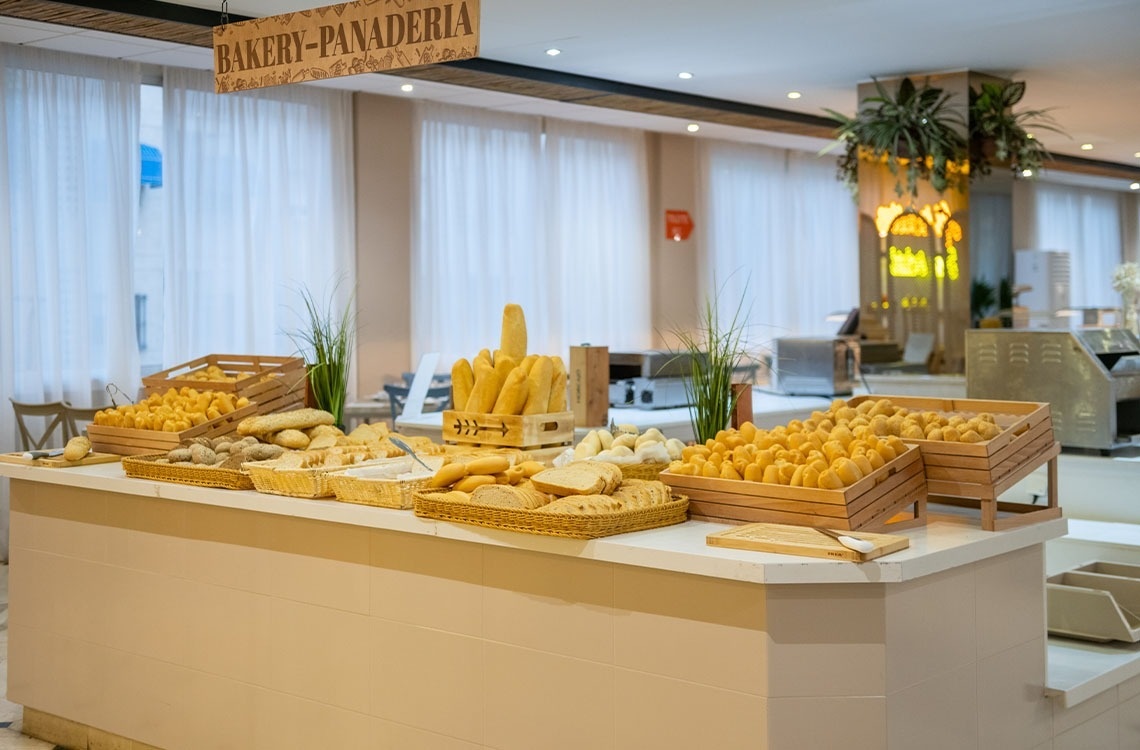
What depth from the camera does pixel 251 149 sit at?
318 inches

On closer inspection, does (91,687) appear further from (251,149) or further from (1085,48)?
(1085,48)

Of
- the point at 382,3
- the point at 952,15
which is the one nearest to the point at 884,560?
the point at 382,3

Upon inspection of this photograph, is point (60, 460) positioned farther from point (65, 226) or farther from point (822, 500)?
point (65, 226)

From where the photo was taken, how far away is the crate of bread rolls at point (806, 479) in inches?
106

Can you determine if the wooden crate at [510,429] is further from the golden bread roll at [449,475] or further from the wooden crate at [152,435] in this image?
the wooden crate at [152,435]

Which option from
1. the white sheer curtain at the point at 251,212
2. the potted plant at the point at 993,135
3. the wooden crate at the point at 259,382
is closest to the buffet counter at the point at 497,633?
the wooden crate at the point at 259,382

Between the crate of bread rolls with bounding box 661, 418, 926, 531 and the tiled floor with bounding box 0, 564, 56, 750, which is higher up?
the crate of bread rolls with bounding box 661, 418, 926, 531

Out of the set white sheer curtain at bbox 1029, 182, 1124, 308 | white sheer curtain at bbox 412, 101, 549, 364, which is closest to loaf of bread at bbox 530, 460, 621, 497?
white sheer curtain at bbox 412, 101, 549, 364

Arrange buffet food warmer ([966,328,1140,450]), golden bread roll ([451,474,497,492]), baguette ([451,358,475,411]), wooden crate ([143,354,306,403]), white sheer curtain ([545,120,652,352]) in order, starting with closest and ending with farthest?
golden bread roll ([451,474,497,492])
baguette ([451,358,475,411])
wooden crate ([143,354,306,403])
buffet food warmer ([966,328,1140,450])
white sheer curtain ([545,120,652,352])

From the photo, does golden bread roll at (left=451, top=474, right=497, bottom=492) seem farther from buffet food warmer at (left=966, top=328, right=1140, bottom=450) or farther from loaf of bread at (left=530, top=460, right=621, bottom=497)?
buffet food warmer at (left=966, top=328, right=1140, bottom=450)

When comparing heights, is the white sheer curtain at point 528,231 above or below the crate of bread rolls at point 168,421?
above

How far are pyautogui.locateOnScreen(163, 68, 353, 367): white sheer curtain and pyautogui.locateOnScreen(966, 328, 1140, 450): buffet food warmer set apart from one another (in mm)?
4526

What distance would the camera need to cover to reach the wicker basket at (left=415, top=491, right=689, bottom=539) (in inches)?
107

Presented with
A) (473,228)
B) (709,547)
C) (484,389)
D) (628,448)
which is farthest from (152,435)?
(473,228)
